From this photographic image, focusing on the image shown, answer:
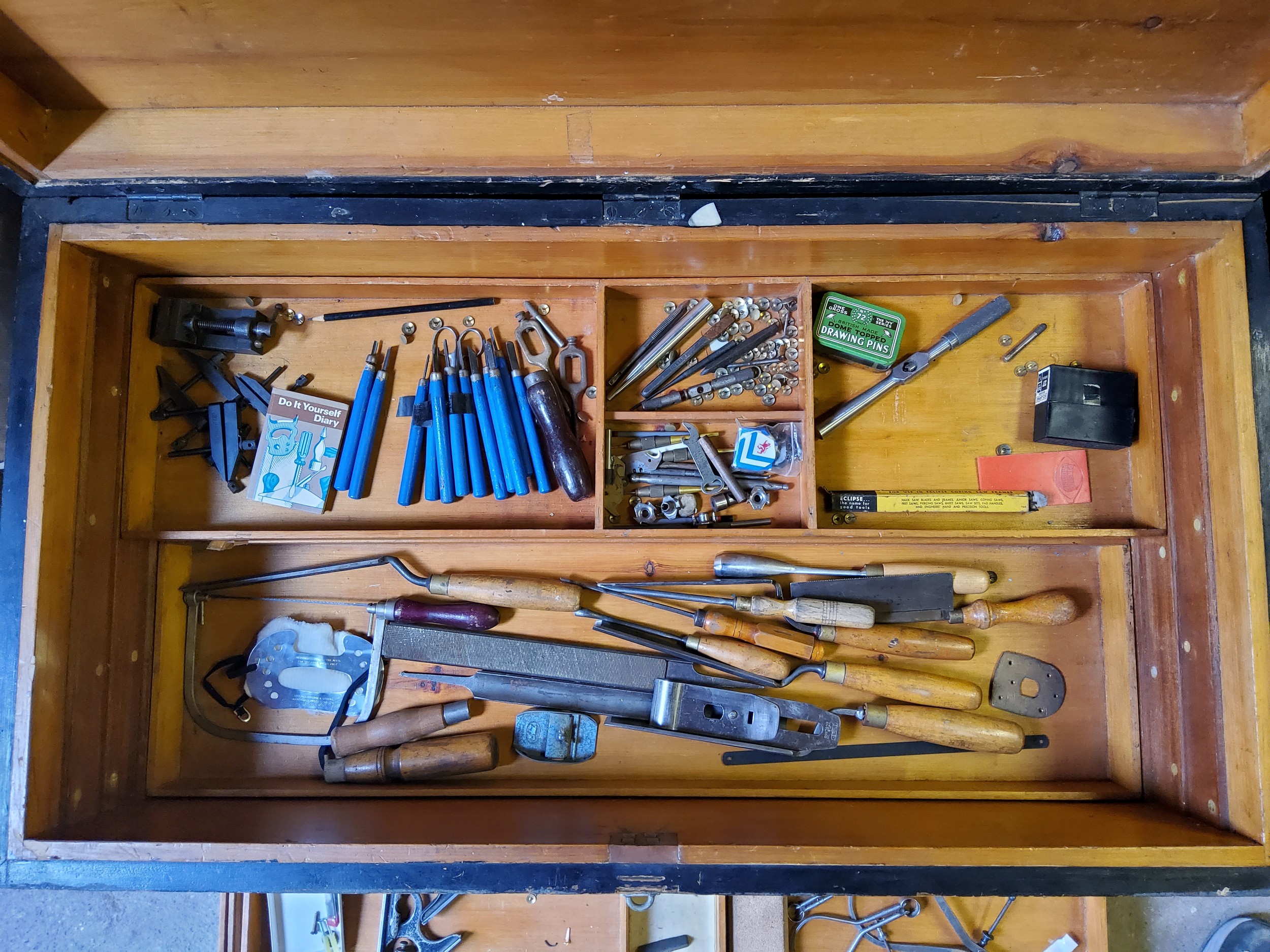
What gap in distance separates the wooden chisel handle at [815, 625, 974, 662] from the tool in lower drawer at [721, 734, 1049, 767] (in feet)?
0.76

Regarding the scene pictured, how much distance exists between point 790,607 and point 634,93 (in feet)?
4.01

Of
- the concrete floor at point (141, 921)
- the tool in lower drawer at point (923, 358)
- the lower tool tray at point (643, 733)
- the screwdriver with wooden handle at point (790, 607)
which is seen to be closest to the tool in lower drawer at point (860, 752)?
the lower tool tray at point (643, 733)

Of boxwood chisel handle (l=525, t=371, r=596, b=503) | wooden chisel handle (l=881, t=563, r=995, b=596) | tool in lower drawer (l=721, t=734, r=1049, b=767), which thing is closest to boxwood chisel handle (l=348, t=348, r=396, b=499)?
boxwood chisel handle (l=525, t=371, r=596, b=503)

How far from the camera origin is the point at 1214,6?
1.21 metres

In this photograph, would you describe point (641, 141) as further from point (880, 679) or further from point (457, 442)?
point (880, 679)

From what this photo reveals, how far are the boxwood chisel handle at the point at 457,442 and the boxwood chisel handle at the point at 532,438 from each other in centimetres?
14

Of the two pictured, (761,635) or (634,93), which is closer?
(634,93)

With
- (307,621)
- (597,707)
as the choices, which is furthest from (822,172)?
(307,621)

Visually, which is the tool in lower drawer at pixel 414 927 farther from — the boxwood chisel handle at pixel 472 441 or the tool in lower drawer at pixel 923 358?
the tool in lower drawer at pixel 923 358

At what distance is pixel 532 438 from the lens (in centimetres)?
170

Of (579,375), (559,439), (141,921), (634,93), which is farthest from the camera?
(141,921)

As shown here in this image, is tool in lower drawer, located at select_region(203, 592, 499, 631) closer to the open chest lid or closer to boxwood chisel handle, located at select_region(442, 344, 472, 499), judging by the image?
boxwood chisel handle, located at select_region(442, 344, 472, 499)

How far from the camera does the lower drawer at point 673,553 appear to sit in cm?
145

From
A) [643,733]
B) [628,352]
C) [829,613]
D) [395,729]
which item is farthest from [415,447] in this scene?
[829,613]
